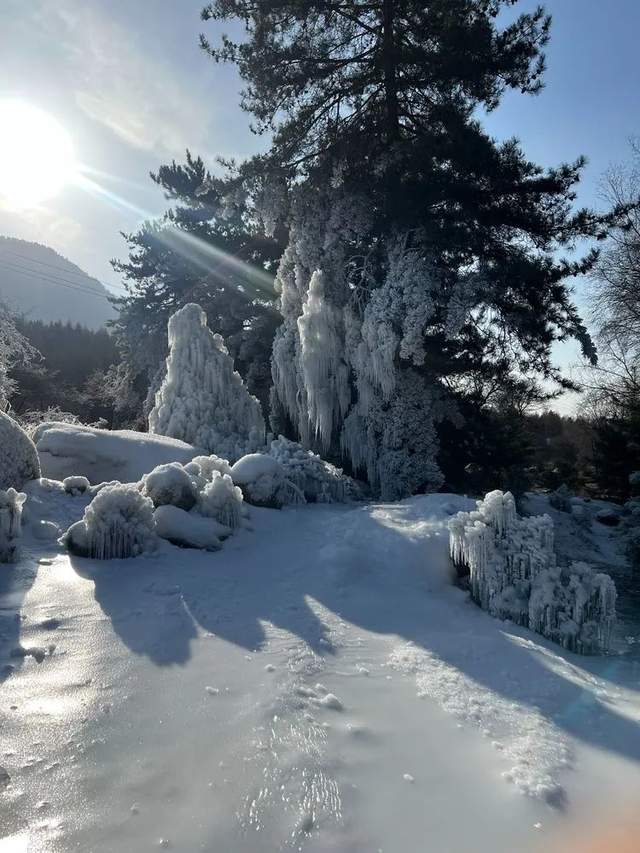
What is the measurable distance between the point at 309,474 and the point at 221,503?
289 cm

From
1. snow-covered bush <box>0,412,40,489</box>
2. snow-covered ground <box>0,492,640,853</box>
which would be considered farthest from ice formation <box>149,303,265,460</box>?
snow-covered ground <box>0,492,640,853</box>

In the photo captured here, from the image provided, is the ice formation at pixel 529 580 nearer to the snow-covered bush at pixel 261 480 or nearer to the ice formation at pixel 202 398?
the snow-covered bush at pixel 261 480

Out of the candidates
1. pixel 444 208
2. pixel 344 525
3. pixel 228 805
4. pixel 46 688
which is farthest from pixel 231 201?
pixel 228 805

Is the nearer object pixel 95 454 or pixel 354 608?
pixel 354 608

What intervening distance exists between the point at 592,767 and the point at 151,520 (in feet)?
15.6

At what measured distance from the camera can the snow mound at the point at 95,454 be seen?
348 inches

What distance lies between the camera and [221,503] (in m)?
6.91

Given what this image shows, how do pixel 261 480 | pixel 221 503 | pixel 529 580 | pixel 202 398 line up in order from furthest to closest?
pixel 202 398 → pixel 261 480 → pixel 221 503 → pixel 529 580

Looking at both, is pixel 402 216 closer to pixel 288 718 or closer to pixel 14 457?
pixel 14 457

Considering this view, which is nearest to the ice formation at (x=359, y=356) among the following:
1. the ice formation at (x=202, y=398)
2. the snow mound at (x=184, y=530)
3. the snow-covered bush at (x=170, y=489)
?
the ice formation at (x=202, y=398)

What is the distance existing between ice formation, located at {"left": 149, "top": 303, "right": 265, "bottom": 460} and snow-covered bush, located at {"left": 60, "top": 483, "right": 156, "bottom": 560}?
16.7 ft

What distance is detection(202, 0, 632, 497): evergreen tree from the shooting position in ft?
37.3

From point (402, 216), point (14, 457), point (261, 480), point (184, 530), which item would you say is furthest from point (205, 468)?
point (402, 216)

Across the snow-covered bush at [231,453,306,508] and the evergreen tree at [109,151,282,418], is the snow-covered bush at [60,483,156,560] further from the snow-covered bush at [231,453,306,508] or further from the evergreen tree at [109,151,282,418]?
the evergreen tree at [109,151,282,418]
